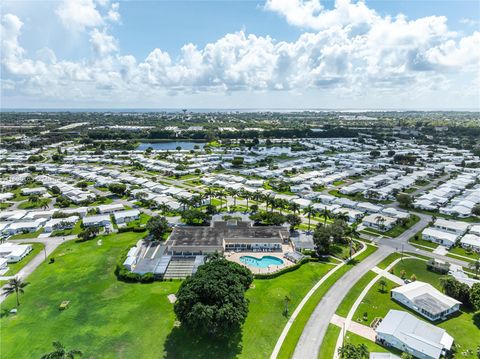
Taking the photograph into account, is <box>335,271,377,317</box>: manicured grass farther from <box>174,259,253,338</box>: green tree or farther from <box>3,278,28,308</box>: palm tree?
<box>3,278,28,308</box>: palm tree

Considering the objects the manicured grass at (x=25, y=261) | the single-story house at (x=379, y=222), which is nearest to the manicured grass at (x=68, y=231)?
the manicured grass at (x=25, y=261)

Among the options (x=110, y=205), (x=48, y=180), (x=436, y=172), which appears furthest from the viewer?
(x=436, y=172)

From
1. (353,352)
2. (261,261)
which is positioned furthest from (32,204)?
(353,352)

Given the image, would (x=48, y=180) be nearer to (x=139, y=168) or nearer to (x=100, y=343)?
(x=139, y=168)

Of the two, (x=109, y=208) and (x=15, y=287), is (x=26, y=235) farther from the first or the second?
(x=15, y=287)

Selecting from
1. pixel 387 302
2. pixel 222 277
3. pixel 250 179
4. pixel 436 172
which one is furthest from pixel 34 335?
pixel 436 172
